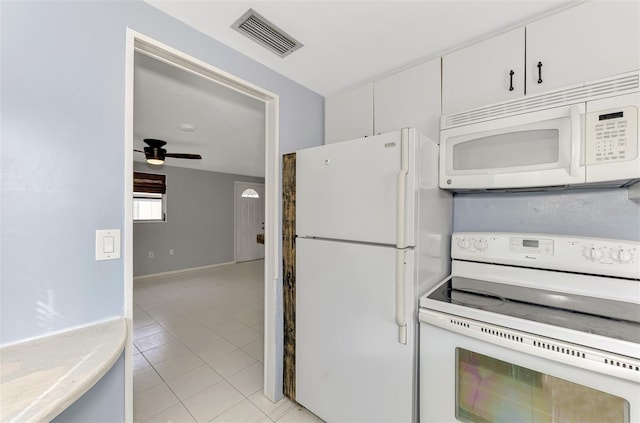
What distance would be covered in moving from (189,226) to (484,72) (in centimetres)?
589

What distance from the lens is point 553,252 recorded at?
1.31m

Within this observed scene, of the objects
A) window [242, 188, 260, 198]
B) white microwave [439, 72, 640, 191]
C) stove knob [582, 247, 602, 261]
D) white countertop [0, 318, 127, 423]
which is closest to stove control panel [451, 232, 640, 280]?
stove knob [582, 247, 602, 261]

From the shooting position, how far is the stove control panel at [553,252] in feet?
3.80

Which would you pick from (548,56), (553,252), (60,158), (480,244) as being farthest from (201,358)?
(548,56)

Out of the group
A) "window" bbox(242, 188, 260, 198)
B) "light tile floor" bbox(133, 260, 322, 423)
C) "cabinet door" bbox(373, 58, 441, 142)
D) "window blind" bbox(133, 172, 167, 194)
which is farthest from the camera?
"window" bbox(242, 188, 260, 198)

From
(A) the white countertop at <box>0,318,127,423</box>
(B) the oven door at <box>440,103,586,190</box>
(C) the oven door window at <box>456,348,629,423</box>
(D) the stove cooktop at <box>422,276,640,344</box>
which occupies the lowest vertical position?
(C) the oven door window at <box>456,348,629,423</box>

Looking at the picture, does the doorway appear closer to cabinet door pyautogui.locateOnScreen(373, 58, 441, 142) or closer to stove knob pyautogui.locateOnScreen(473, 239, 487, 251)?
cabinet door pyautogui.locateOnScreen(373, 58, 441, 142)

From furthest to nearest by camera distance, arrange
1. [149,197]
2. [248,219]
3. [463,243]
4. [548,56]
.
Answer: [248,219]
[149,197]
[463,243]
[548,56]

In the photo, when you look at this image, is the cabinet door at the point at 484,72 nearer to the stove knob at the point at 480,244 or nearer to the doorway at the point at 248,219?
the stove knob at the point at 480,244

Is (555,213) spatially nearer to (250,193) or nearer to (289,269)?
(289,269)

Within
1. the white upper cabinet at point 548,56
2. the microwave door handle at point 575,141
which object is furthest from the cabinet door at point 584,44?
the microwave door handle at point 575,141

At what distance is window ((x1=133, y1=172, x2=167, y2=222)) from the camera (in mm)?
5109

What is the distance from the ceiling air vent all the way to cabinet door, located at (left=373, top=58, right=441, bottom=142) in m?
0.70

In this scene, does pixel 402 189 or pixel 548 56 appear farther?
pixel 548 56
